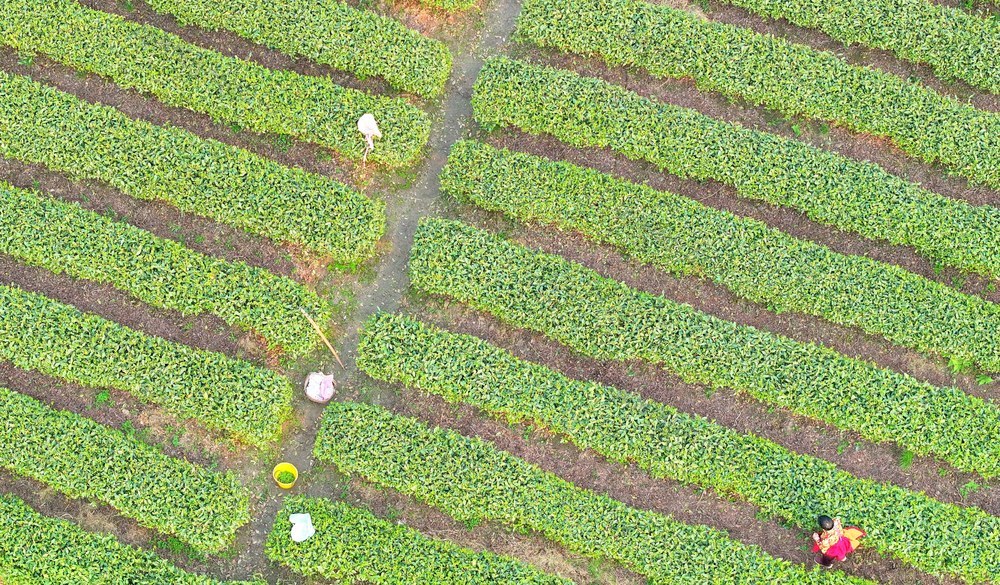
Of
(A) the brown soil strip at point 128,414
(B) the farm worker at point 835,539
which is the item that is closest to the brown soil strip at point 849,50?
(B) the farm worker at point 835,539

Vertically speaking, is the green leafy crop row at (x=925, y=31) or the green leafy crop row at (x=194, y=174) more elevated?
the green leafy crop row at (x=925, y=31)

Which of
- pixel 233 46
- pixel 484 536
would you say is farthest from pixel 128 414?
pixel 233 46

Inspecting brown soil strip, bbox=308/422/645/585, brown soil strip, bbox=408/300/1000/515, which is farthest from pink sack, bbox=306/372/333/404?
brown soil strip, bbox=408/300/1000/515

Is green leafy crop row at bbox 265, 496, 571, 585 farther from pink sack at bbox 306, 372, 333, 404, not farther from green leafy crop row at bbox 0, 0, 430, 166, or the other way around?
green leafy crop row at bbox 0, 0, 430, 166

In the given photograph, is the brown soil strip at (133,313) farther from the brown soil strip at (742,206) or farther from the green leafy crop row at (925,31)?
the green leafy crop row at (925,31)

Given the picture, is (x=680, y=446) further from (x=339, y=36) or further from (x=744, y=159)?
(x=339, y=36)

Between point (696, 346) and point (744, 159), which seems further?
point (744, 159)

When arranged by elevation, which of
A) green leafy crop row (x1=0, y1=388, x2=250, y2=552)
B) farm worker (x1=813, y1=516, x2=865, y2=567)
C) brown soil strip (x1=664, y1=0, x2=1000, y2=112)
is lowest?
green leafy crop row (x1=0, y1=388, x2=250, y2=552)
